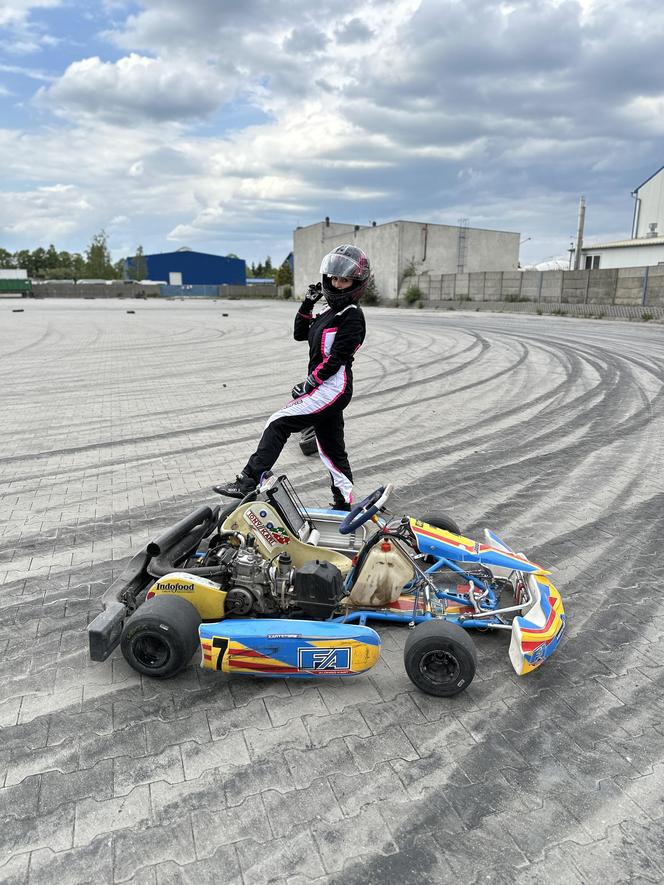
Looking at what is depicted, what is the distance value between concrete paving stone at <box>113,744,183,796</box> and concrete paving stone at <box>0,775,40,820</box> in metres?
0.31

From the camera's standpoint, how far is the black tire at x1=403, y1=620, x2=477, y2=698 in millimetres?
3084

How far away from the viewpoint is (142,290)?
2840 inches

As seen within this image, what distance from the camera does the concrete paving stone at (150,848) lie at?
7.43ft

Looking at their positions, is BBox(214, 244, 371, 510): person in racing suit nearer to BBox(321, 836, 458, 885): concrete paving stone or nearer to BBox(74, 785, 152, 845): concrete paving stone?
BBox(74, 785, 152, 845): concrete paving stone

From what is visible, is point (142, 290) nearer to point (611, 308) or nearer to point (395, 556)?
point (611, 308)

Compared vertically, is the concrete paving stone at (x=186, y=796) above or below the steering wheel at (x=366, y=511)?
below

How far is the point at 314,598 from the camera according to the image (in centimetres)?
339

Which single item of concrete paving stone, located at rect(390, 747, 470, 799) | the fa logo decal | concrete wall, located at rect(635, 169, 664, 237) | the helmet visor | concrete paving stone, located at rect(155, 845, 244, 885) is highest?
concrete wall, located at rect(635, 169, 664, 237)

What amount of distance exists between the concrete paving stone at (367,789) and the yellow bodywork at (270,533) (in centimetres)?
124

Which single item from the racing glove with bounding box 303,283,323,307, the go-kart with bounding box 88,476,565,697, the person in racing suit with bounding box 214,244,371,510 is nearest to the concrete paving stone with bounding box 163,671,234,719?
the go-kart with bounding box 88,476,565,697

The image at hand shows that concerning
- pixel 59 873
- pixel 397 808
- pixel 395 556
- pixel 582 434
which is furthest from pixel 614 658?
pixel 582 434

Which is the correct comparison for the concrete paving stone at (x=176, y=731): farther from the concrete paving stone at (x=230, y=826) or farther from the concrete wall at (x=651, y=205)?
the concrete wall at (x=651, y=205)

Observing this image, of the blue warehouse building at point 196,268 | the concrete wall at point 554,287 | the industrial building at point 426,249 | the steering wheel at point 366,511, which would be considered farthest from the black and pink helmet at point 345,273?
the blue warehouse building at point 196,268

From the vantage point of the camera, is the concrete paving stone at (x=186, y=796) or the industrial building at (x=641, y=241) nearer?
the concrete paving stone at (x=186, y=796)
